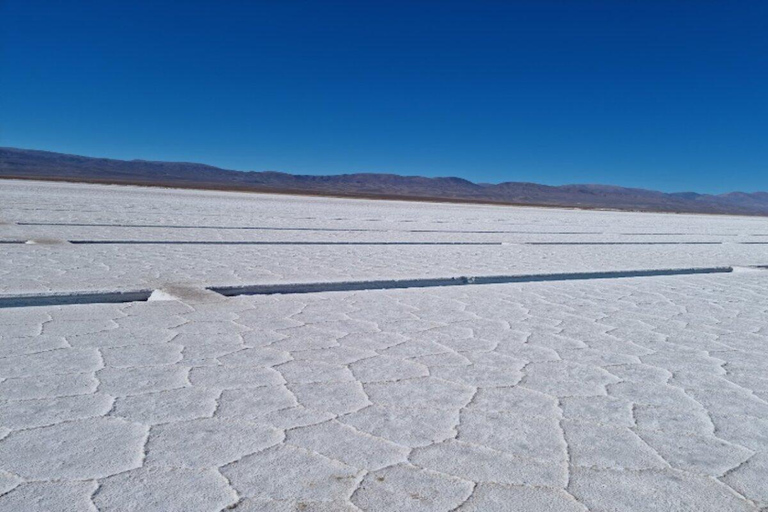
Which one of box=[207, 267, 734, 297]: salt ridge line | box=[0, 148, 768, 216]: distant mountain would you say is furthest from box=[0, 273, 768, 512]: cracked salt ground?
box=[0, 148, 768, 216]: distant mountain

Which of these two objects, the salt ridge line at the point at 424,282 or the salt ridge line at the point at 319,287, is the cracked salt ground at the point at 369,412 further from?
the salt ridge line at the point at 424,282

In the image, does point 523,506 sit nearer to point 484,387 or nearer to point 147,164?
point 484,387

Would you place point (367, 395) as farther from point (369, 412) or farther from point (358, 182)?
point (358, 182)

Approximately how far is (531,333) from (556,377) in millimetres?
761

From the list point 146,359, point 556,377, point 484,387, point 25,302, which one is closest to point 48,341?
point 146,359

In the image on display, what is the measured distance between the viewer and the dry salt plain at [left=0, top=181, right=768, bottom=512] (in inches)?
57.5

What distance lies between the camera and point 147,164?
132750 mm

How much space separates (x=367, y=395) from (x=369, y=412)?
16cm

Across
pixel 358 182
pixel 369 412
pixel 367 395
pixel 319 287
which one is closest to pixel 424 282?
pixel 319 287

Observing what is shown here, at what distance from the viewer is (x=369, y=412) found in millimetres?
1930

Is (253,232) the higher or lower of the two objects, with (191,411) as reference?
lower

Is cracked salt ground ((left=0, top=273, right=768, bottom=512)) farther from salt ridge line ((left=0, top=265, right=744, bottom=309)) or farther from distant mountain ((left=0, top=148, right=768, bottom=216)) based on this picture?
distant mountain ((left=0, top=148, right=768, bottom=216))

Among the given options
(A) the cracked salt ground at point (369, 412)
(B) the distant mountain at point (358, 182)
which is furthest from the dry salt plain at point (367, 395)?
(B) the distant mountain at point (358, 182)

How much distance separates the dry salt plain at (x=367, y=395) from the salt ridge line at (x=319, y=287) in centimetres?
2
